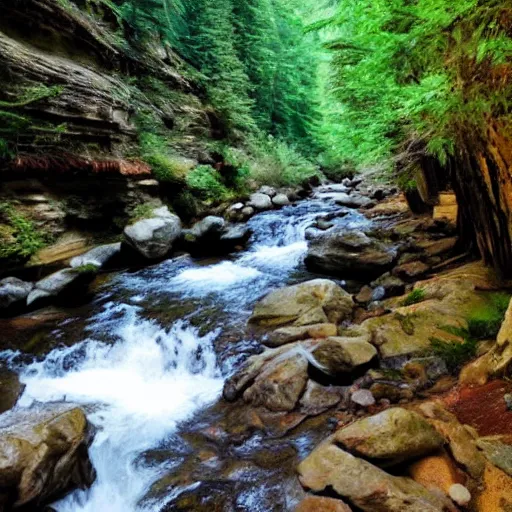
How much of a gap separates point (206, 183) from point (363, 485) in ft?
32.1

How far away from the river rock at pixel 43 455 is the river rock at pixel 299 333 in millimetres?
2462

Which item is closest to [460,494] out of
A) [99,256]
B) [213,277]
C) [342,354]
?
[342,354]

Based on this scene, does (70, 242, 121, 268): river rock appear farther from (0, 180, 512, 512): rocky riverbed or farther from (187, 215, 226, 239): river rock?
(187, 215, 226, 239): river rock

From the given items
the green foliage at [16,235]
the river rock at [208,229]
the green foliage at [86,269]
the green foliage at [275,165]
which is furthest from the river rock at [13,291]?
the green foliage at [275,165]

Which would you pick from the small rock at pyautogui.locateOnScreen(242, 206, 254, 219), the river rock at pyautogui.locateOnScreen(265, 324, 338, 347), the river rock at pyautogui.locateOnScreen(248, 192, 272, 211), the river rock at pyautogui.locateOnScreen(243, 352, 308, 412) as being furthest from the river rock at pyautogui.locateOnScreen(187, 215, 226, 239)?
the river rock at pyautogui.locateOnScreen(243, 352, 308, 412)

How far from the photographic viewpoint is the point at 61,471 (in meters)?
2.98

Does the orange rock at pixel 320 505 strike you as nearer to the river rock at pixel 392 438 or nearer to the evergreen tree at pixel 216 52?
the river rock at pixel 392 438

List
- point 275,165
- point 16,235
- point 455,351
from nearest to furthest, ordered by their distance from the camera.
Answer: point 455,351, point 16,235, point 275,165

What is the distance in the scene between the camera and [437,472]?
257 centimetres

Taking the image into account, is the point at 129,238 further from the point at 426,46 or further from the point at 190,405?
the point at 426,46

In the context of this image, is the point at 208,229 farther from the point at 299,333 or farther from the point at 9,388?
the point at 9,388

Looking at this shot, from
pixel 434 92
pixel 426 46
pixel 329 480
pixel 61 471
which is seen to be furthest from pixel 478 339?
pixel 61 471

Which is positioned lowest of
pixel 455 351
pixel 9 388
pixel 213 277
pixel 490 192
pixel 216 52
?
pixel 455 351

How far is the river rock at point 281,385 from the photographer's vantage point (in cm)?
384
